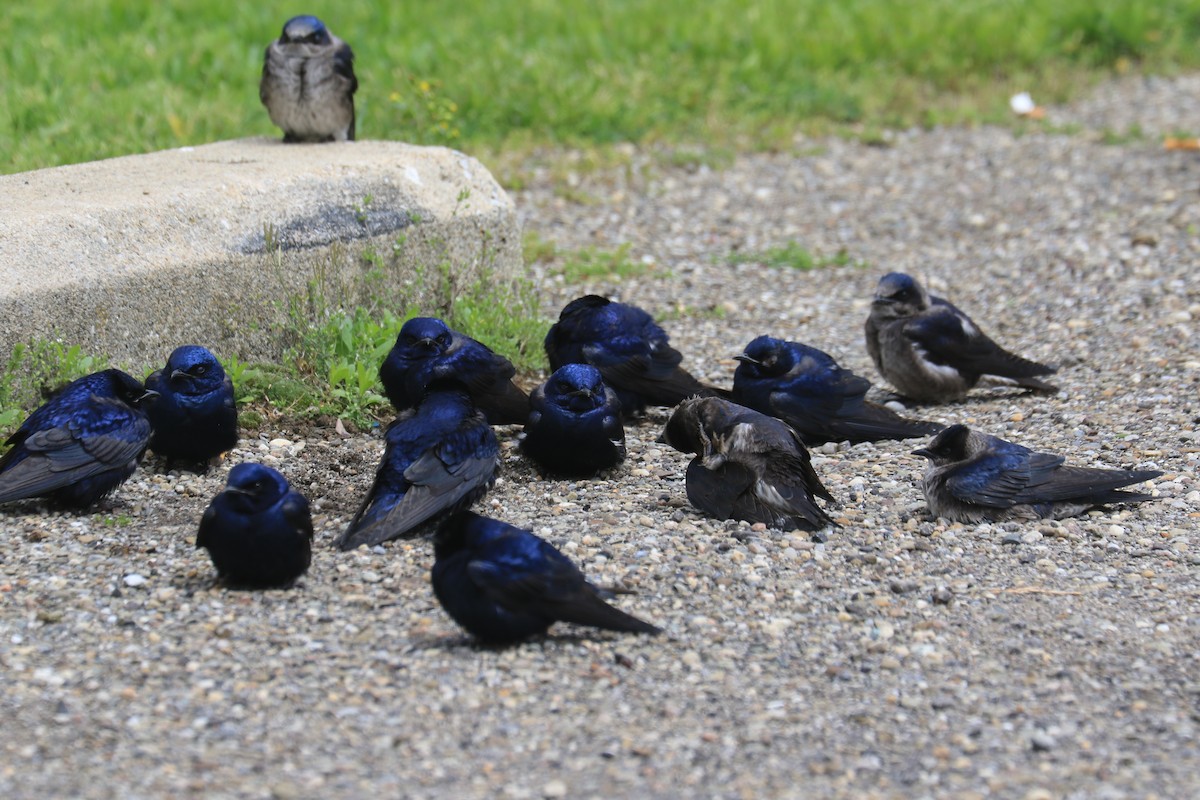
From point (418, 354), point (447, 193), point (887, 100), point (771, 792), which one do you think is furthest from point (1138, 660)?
point (887, 100)

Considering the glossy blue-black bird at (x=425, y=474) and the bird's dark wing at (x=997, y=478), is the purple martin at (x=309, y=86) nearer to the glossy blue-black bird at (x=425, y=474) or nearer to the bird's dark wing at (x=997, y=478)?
the glossy blue-black bird at (x=425, y=474)

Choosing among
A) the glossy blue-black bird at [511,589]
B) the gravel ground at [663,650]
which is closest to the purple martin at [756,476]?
the gravel ground at [663,650]

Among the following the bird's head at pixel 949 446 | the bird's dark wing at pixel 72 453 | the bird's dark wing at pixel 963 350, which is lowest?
the bird's dark wing at pixel 72 453

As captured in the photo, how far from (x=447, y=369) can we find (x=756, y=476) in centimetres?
167

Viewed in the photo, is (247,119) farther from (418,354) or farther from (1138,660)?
(1138,660)

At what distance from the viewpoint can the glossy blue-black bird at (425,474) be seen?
5.75 metres

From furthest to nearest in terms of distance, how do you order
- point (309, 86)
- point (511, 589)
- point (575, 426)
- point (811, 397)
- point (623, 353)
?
point (309, 86), point (623, 353), point (811, 397), point (575, 426), point (511, 589)

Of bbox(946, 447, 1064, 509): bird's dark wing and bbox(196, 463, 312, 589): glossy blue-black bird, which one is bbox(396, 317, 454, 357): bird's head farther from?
bbox(946, 447, 1064, 509): bird's dark wing

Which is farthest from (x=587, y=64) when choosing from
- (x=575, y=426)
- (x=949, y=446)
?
(x=949, y=446)

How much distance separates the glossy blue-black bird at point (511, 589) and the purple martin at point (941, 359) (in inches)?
→ 150

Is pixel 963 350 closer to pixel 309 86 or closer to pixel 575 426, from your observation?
pixel 575 426

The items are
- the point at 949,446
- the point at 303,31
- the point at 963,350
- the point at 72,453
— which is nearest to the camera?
the point at 72,453

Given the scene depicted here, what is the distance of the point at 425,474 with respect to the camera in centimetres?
592

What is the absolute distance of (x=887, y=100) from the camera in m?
13.9
